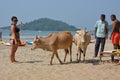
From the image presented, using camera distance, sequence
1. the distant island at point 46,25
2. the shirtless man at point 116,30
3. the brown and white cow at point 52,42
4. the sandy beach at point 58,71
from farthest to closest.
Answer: the distant island at point 46,25, the shirtless man at point 116,30, the brown and white cow at point 52,42, the sandy beach at point 58,71

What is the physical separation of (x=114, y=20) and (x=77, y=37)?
1.74 meters

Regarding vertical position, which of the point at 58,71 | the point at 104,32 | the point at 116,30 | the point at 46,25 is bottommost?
the point at 58,71

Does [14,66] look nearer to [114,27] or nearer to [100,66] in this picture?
[100,66]

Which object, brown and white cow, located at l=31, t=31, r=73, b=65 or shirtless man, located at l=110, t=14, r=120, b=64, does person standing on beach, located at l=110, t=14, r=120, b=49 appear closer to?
shirtless man, located at l=110, t=14, r=120, b=64

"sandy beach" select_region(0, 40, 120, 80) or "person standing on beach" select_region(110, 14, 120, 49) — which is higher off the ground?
"person standing on beach" select_region(110, 14, 120, 49)

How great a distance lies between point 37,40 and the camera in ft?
45.7

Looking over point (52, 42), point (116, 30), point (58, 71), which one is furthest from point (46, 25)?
point (58, 71)

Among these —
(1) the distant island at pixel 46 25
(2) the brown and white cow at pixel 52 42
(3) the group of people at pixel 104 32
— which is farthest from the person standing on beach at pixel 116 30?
(1) the distant island at pixel 46 25

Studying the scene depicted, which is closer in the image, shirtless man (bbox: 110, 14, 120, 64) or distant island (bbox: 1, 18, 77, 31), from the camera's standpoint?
shirtless man (bbox: 110, 14, 120, 64)

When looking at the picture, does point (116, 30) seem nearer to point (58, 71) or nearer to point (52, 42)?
point (52, 42)

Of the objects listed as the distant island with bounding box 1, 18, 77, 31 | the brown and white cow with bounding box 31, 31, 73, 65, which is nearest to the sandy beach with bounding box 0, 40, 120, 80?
the brown and white cow with bounding box 31, 31, 73, 65

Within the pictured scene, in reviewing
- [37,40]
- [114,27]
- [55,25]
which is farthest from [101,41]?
[55,25]

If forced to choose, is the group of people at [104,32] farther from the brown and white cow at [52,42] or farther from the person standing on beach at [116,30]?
the brown and white cow at [52,42]

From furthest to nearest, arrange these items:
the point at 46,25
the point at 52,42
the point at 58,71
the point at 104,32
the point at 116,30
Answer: the point at 46,25 < the point at 104,32 < the point at 116,30 < the point at 52,42 < the point at 58,71
